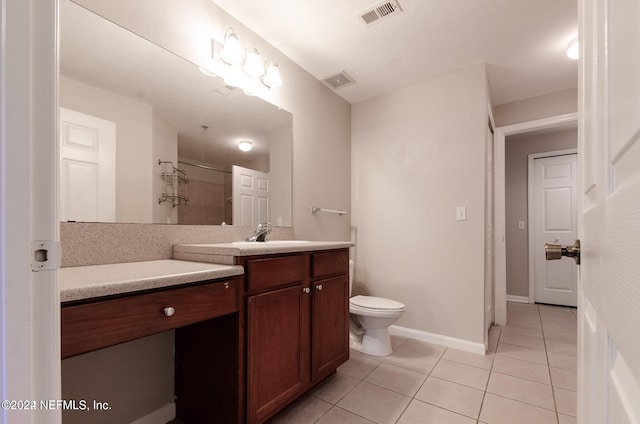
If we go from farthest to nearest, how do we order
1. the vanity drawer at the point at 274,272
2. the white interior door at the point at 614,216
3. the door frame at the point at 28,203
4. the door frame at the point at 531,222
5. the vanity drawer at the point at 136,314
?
the door frame at the point at 531,222, the vanity drawer at the point at 274,272, the vanity drawer at the point at 136,314, the door frame at the point at 28,203, the white interior door at the point at 614,216

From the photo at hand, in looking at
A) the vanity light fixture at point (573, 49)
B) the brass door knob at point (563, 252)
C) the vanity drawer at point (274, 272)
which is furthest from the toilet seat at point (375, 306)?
the vanity light fixture at point (573, 49)

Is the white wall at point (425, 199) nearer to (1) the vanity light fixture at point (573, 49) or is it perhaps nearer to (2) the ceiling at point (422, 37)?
(2) the ceiling at point (422, 37)

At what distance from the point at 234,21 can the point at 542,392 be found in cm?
299

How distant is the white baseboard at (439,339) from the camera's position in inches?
87.8

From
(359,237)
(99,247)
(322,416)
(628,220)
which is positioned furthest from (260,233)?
(628,220)

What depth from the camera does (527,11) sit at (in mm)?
1738

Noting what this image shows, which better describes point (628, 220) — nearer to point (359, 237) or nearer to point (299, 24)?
point (299, 24)

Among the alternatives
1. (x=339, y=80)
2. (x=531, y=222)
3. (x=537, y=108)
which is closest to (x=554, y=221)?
(x=531, y=222)

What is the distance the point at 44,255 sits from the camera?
0.42 meters

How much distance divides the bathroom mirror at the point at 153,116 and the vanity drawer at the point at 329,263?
2.08 ft

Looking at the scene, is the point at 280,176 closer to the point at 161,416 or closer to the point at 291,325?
the point at 291,325

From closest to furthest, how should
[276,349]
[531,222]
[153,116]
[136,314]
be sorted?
[136,314]
[276,349]
[153,116]
[531,222]

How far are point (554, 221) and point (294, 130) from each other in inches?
144

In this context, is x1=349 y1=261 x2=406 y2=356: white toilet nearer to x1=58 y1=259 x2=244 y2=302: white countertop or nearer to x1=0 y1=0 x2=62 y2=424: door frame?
x1=58 y1=259 x2=244 y2=302: white countertop
